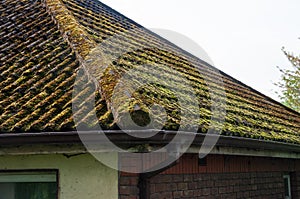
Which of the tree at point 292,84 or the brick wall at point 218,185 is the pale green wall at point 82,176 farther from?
the tree at point 292,84

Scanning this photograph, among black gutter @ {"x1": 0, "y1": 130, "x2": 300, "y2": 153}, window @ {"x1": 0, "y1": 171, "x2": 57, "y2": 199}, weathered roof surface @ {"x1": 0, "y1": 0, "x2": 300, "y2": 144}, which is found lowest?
window @ {"x1": 0, "y1": 171, "x2": 57, "y2": 199}

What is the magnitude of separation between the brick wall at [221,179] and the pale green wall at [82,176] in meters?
0.14

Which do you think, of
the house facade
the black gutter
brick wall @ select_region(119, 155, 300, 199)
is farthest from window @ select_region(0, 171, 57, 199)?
brick wall @ select_region(119, 155, 300, 199)

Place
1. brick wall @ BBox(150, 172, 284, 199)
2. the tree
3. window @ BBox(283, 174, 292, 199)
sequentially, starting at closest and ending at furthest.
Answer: brick wall @ BBox(150, 172, 284, 199)
window @ BBox(283, 174, 292, 199)
the tree

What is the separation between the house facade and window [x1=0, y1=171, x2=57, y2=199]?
0.01 metres

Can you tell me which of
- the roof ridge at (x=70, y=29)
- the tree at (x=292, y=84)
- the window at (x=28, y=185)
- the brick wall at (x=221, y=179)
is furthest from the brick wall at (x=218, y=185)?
the tree at (x=292, y=84)

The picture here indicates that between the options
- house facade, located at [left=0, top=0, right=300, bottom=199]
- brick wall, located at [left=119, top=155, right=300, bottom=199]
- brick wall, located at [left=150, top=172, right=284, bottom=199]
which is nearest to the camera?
house facade, located at [left=0, top=0, right=300, bottom=199]

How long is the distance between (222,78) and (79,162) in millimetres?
6996

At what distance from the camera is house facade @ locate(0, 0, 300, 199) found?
16.2 feet

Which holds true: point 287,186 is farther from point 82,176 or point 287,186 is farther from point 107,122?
point 107,122

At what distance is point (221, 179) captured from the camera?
7.41 meters

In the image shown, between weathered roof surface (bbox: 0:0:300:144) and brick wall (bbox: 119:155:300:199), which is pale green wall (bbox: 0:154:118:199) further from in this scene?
weathered roof surface (bbox: 0:0:300:144)

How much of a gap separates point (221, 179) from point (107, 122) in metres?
3.12

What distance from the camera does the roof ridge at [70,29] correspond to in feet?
21.5
